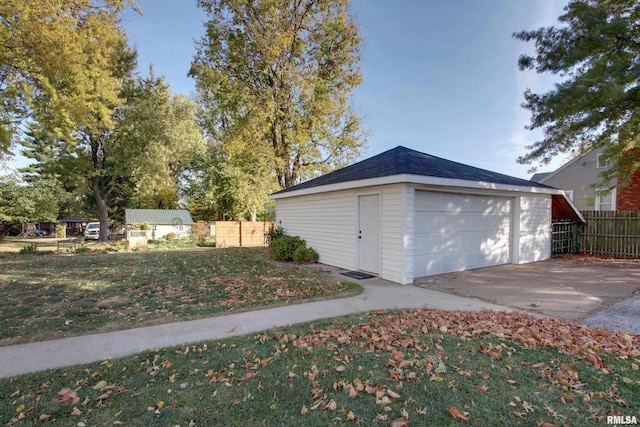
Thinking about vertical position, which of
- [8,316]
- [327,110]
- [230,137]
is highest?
[327,110]

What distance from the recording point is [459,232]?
8758 mm

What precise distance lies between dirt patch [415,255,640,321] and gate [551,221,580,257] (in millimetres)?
2115

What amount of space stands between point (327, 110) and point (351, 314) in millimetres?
13794

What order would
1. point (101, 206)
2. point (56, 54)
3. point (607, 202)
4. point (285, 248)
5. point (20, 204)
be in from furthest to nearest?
point (101, 206) < point (20, 204) < point (607, 202) < point (285, 248) < point (56, 54)

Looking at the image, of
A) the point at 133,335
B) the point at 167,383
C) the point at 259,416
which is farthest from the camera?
the point at 133,335

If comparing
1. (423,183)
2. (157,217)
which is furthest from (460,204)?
(157,217)

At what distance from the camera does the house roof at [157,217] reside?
27.3m

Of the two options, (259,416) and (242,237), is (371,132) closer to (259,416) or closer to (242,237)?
(242,237)

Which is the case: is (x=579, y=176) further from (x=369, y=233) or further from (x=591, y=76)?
(x=369, y=233)

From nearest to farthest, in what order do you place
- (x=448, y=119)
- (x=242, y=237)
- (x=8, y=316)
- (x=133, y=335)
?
(x=133, y=335) < (x=8, y=316) < (x=448, y=119) < (x=242, y=237)

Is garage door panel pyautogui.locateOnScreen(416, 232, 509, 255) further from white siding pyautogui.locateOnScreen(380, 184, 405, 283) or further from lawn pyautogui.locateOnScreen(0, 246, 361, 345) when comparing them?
lawn pyautogui.locateOnScreen(0, 246, 361, 345)

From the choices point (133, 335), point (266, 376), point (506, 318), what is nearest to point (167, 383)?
point (266, 376)

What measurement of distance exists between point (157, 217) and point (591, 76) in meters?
29.5

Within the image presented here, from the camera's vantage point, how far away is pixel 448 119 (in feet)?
54.0
